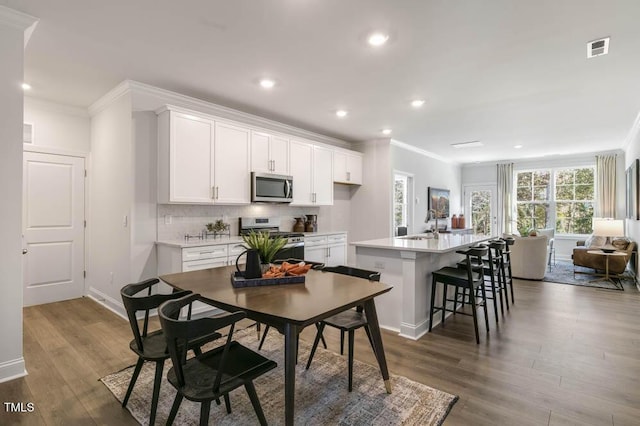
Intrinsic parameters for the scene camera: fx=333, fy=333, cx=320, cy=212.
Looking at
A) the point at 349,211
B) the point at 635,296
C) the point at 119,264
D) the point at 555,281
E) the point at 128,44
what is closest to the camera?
the point at 128,44

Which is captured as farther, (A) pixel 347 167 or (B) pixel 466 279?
(A) pixel 347 167

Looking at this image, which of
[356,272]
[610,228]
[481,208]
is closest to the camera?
[356,272]

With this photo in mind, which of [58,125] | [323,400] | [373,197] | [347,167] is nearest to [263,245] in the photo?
[323,400]

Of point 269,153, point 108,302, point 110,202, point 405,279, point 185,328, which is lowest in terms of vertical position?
point 108,302

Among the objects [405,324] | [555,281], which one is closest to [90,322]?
[405,324]

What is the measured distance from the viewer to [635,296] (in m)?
4.70

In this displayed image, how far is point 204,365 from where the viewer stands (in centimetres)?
177

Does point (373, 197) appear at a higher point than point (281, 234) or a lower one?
higher

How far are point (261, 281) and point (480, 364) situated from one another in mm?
1938

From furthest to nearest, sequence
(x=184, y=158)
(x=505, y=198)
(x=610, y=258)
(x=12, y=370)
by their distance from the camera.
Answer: (x=505, y=198)
(x=610, y=258)
(x=184, y=158)
(x=12, y=370)

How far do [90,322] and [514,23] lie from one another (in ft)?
15.8

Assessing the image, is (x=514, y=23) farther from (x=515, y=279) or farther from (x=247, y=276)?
(x=515, y=279)

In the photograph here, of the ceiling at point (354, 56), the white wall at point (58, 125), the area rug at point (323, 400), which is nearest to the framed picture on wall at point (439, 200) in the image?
the ceiling at point (354, 56)

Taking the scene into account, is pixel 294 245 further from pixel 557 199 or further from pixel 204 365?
pixel 557 199
